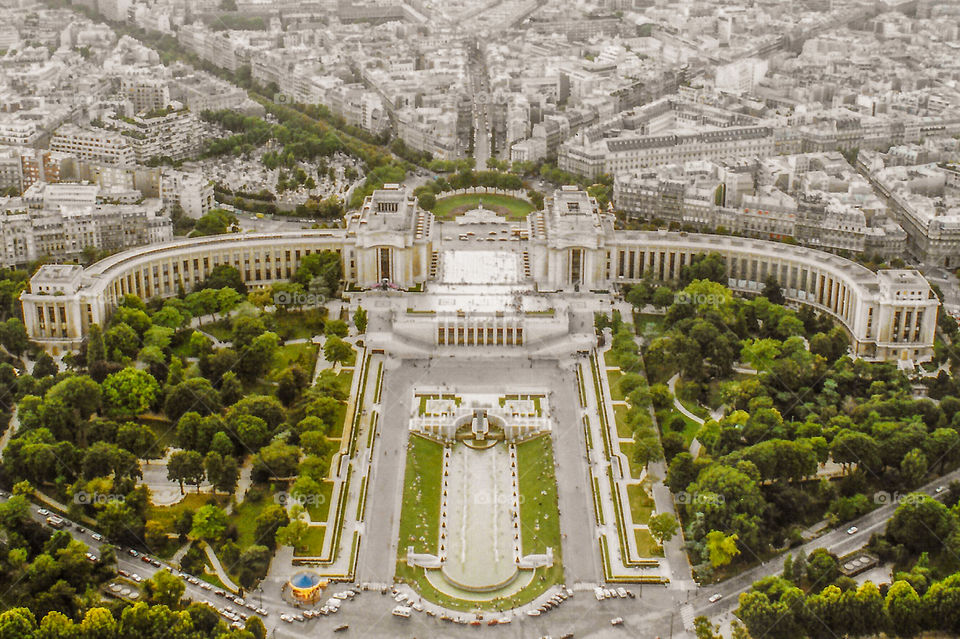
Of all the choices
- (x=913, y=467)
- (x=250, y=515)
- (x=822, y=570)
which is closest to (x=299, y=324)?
(x=250, y=515)

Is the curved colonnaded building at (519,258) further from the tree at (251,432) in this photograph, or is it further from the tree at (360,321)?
the tree at (251,432)

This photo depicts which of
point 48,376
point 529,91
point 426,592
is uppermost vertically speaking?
point 529,91

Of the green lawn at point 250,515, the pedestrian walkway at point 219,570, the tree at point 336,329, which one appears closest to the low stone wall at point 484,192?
the tree at point 336,329

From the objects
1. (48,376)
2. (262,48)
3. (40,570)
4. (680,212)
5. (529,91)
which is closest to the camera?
(40,570)

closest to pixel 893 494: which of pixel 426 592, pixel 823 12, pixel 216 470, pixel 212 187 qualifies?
pixel 426 592

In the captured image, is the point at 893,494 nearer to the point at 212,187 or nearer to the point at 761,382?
the point at 761,382

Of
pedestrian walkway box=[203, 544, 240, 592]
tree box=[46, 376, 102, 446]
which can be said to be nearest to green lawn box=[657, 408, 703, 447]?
pedestrian walkway box=[203, 544, 240, 592]
